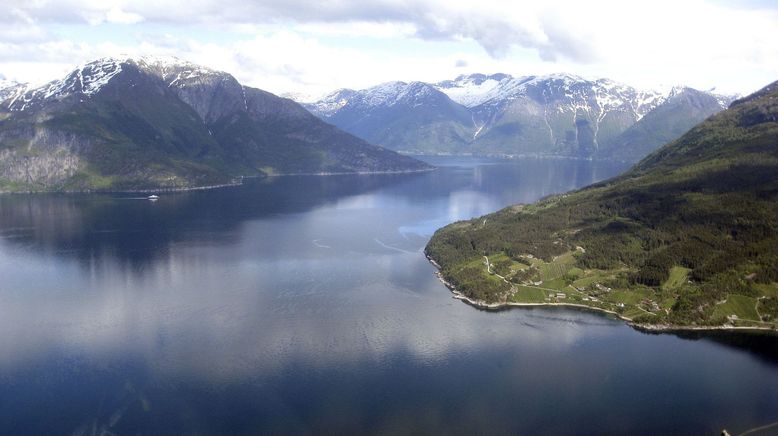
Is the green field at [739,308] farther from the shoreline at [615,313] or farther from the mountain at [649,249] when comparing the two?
the shoreline at [615,313]

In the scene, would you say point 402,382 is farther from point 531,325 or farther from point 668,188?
point 668,188

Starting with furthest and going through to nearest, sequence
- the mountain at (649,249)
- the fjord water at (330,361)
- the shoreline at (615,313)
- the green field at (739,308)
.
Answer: the mountain at (649,249) < the green field at (739,308) < the shoreline at (615,313) < the fjord water at (330,361)

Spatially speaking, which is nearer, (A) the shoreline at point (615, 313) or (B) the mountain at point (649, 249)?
(A) the shoreline at point (615, 313)

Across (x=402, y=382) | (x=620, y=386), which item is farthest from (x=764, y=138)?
(x=402, y=382)

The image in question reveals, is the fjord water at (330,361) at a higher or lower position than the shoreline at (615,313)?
lower

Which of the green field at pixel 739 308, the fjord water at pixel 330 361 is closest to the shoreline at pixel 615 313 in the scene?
the fjord water at pixel 330 361
